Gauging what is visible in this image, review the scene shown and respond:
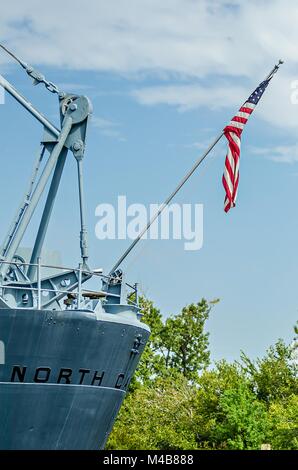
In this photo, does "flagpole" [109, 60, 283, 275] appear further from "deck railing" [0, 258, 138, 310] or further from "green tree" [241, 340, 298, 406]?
"green tree" [241, 340, 298, 406]

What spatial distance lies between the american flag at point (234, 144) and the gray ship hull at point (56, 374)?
24.7 ft

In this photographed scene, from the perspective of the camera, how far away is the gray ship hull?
40812 mm

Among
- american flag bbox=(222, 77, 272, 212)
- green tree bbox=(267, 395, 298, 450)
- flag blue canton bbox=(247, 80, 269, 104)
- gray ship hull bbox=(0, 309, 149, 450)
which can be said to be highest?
flag blue canton bbox=(247, 80, 269, 104)

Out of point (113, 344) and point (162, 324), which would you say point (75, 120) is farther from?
point (162, 324)

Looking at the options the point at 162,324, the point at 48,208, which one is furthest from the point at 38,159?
the point at 162,324

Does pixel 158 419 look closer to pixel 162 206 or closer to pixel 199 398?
pixel 199 398

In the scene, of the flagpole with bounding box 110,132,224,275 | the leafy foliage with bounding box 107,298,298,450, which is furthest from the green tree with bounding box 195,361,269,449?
the flagpole with bounding box 110,132,224,275

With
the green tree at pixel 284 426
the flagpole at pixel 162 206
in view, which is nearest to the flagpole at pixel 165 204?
the flagpole at pixel 162 206

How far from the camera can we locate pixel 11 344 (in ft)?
134

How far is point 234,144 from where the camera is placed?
49375 mm

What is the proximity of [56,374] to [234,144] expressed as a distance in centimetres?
1300

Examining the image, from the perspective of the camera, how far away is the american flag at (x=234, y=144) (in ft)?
159

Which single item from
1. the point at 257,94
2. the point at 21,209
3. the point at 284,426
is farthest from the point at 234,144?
the point at 284,426

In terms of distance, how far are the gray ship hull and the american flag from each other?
7530 mm
